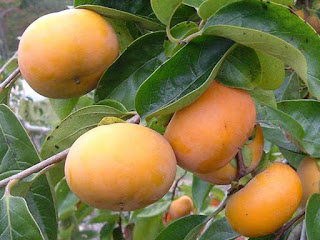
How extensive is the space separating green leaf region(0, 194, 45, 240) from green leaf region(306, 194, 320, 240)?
1.46 feet

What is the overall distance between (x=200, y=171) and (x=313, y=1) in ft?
2.08

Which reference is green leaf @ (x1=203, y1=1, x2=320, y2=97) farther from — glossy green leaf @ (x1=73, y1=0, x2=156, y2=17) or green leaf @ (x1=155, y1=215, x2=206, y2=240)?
green leaf @ (x1=155, y1=215, x2=206, y2=240)

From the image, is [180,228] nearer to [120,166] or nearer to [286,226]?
[286,226]

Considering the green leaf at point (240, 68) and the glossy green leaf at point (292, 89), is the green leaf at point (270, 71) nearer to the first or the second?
the green leaf at point (240, 68)

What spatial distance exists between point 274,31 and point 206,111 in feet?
0.49

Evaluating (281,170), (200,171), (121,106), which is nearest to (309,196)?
(281,170)

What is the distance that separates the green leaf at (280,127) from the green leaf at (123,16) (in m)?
0.25

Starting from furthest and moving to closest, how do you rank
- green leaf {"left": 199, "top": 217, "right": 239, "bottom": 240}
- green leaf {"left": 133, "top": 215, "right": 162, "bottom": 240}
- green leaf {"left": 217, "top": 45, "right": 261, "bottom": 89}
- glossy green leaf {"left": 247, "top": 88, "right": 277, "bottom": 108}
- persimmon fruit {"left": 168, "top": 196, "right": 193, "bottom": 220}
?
persimmon fruit {"left": 168, "top": 196, "right": 193, "bottom": 220}
green leaf {"left": 133, "top": 215, "right": 162, "bottom": 240}
green leaf {"left": 199, "top": 217, "right": 239, "bottom": 240}
glossy green leaf {"left": 247, "top": 88, "right": 277, "bottom": 108}
green leaf {"left": 217, "top": 45, "right": 261, "bottom": 89}

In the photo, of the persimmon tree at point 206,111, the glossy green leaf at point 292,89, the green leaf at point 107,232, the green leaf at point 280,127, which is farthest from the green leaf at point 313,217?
the green leaf at point 107,232

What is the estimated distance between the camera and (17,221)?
85cm

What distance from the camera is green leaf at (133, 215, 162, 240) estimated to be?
1.86m

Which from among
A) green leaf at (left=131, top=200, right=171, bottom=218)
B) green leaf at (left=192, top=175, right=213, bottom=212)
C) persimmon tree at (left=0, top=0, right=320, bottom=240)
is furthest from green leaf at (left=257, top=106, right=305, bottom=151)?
green leaf at (left=131, top=200, right=171, bottom=218)

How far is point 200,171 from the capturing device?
0.78 meters

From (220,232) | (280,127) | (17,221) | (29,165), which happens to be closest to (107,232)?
(220,232)
